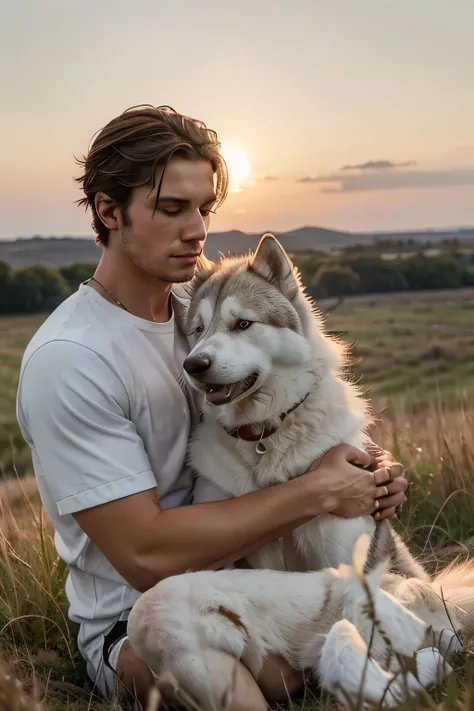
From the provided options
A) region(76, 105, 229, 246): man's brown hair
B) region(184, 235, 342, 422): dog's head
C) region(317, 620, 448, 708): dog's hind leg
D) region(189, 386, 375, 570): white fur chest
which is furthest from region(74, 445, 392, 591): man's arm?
Answer: region(76, 105, 229, 246): man's brown hair

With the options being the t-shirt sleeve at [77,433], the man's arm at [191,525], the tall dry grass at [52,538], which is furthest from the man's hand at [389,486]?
the t-shirt sleeve at [77,433]

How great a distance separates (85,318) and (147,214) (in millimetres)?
444

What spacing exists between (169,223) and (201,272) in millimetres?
339

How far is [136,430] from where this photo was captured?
2.82 m

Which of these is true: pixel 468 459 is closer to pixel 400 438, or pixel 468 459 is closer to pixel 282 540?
pixel 400 438

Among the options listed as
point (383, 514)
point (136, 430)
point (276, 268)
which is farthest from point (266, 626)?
point (276, 268)

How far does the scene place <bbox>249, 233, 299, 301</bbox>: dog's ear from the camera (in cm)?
292

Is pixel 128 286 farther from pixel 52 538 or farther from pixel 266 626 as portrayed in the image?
pixel 52 538

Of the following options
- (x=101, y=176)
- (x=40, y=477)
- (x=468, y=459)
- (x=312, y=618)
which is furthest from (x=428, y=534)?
(x=101, y=176)

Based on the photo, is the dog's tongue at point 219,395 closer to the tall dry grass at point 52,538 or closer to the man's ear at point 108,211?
the man's ear at point 108,211

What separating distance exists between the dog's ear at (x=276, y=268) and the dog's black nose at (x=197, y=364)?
556mm

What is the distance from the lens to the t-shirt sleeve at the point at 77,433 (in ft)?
8.38

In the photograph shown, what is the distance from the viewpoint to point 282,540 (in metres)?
2.83

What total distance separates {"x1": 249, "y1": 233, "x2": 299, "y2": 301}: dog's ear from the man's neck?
1.27 ft
